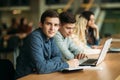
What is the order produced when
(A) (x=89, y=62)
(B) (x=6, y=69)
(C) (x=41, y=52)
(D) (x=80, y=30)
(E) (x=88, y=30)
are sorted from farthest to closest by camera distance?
(E) (x=88, y=30), (D) (x=80, y=30), (A) (x=89, y=62), (B) (x=6, y=69), (C) (x=41, y=52)

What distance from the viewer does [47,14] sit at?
3281mm

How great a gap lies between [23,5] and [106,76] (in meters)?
11.1

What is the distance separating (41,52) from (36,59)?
11cm

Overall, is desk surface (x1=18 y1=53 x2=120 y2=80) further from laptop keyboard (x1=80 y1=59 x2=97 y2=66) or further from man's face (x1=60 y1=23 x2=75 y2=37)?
man's face (x1=60 y1=23 x2=75 y2=37)

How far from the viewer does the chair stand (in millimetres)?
3316

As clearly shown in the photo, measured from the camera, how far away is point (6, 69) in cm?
333

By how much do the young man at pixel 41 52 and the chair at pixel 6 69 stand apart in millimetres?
91

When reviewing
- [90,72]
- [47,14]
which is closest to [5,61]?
[47,14]

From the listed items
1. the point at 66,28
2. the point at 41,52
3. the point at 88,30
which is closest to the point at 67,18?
the point at 66,28

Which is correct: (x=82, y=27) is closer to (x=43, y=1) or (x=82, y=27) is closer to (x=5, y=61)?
(x=5, y=61)

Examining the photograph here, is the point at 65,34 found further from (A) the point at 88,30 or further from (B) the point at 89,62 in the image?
(A) the point at 88,30

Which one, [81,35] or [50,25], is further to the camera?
[81,35]

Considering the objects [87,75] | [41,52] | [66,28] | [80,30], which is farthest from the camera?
[80,30]

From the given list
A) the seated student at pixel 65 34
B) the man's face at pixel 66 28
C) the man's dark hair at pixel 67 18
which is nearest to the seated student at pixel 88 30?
the seated student at pixel 65 34
